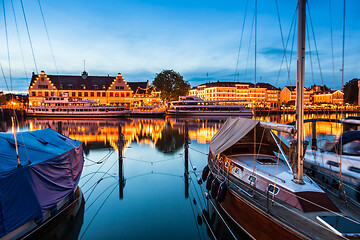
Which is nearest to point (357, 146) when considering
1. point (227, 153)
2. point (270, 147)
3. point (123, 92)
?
point (270, 147)

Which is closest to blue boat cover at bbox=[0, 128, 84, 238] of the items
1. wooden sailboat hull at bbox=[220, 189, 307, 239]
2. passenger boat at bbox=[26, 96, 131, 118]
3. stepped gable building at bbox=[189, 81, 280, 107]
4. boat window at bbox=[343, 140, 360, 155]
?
wooden sailboat hull at bbox=[220, 189, 307, 239]

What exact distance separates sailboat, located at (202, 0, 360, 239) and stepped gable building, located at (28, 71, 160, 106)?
6478 centimetres

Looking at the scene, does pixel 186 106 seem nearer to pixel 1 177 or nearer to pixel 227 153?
pixel 227 153

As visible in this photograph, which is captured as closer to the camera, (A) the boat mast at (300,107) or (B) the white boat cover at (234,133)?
(A) the boat mast at (300,107)

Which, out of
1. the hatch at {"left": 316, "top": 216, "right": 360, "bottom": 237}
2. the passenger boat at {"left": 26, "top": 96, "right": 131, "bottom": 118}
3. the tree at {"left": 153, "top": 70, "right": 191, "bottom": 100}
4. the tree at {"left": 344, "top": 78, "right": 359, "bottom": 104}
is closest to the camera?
the hatch at {"left": 316, "top": 216, "right": 360, "bottom": 237}

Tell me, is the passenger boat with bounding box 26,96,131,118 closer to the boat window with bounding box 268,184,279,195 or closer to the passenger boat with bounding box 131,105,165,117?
the passenger boat with bounding box 131,105,165,117

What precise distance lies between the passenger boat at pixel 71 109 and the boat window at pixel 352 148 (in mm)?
52458

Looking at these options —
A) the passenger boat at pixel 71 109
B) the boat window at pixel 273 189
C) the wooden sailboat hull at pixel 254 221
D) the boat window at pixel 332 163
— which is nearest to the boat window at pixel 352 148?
the boat window at pixel 332 163

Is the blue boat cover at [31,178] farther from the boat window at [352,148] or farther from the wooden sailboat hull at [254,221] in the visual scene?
the boat window at [352,148]

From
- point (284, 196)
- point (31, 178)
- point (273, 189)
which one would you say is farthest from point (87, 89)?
point (284, 196)

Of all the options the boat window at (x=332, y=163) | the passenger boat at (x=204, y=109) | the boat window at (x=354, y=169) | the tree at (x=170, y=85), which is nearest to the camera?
the boat window at (x=354, y=169)

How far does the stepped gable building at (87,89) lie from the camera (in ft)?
224

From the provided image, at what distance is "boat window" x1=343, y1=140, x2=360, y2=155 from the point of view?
1008 cm

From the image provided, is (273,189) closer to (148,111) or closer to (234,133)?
(234,133)
